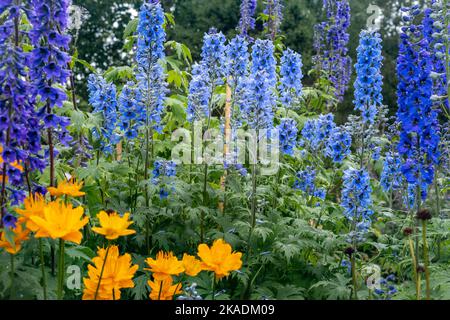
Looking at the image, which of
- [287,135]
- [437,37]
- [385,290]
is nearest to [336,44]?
[287,135]

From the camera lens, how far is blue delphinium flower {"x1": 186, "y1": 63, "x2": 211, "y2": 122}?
4941mm

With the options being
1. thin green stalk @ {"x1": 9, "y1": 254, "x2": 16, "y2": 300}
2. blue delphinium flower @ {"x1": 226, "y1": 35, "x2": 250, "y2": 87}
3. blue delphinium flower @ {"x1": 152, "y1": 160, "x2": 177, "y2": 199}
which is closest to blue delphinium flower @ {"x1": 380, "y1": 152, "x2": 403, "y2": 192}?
blue delphinium flower @ {"x1": 226, "y1": 35, "x2": 250, "y2": 87}

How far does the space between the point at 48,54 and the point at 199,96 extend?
5.84ft

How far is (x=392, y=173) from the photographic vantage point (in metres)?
5.29

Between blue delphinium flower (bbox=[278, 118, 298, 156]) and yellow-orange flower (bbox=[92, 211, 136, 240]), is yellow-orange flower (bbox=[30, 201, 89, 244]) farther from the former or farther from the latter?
blue delphinium flower (bbox=[278, 118, 298, 156])

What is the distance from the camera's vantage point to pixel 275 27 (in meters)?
7.95

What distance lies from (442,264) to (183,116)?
2772 mm

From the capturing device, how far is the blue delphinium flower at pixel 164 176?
176 inches

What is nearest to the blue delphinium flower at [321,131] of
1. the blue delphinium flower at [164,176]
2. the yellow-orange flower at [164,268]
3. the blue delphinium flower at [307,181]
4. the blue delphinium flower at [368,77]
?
the blue delphinium flower at [307,181]

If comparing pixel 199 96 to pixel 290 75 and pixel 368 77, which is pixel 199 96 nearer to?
pixel 290 75

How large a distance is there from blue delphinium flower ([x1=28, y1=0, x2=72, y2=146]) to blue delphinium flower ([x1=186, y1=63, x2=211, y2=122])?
1622 millimetres

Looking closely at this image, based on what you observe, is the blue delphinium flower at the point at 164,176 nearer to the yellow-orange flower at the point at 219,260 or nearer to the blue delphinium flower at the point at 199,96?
the blue delphinium flower at the point at 199,96

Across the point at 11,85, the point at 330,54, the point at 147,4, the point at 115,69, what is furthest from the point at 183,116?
the point at 330,54
